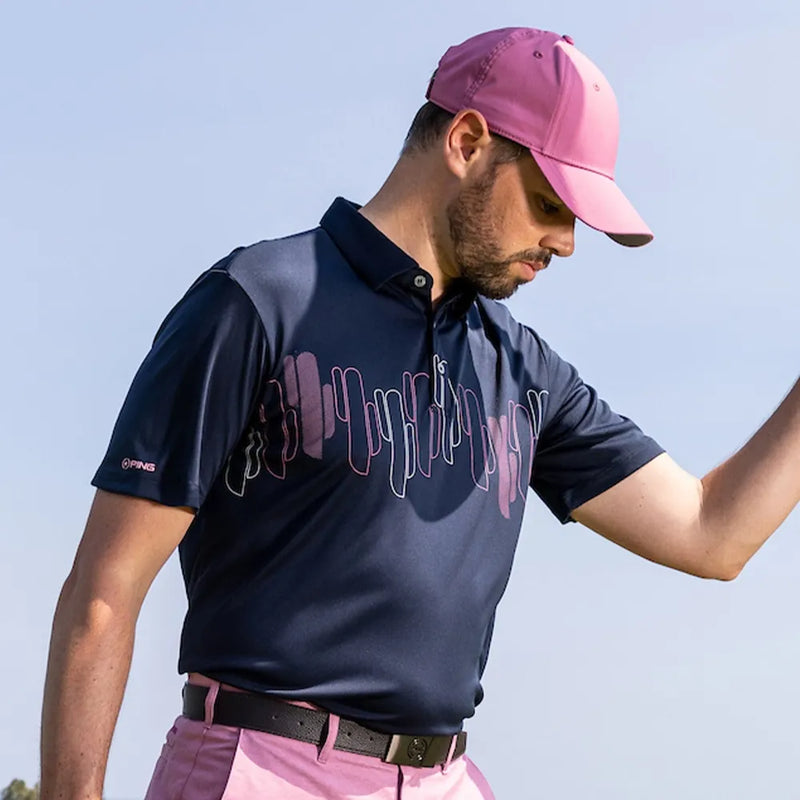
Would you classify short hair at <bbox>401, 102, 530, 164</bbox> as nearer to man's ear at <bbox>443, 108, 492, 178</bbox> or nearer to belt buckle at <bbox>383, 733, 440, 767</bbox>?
man's ear at <bbox>443, 108, 492, 178</bbox>

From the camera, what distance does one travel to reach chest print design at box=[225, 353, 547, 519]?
9.34ft

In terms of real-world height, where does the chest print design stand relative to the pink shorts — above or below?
above

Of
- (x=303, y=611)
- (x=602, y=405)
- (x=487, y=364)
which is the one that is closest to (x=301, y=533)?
(x=303, y=611)

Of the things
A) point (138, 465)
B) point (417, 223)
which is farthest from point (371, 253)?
point (138, 465)

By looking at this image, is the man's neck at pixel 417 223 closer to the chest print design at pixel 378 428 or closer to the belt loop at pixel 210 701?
the chest print design at pixel 378 428

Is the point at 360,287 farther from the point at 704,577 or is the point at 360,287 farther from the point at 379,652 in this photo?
the point at 704,577

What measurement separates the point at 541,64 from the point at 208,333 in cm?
99

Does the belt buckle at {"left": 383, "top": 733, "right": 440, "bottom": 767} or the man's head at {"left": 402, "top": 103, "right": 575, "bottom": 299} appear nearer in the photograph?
the belt buckle at {"left": 383, "top": 733, "right": 440, "bottom": 767}

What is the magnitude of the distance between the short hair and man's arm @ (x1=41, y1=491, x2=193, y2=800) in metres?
0.99

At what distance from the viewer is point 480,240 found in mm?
3061

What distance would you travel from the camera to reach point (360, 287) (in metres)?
3.04

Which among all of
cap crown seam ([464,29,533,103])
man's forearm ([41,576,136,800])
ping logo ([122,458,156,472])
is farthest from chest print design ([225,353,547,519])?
cap crown seam ([464,29,533,103])

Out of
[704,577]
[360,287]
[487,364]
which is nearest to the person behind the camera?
[360,287]

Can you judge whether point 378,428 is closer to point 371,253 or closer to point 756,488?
point 371,253
